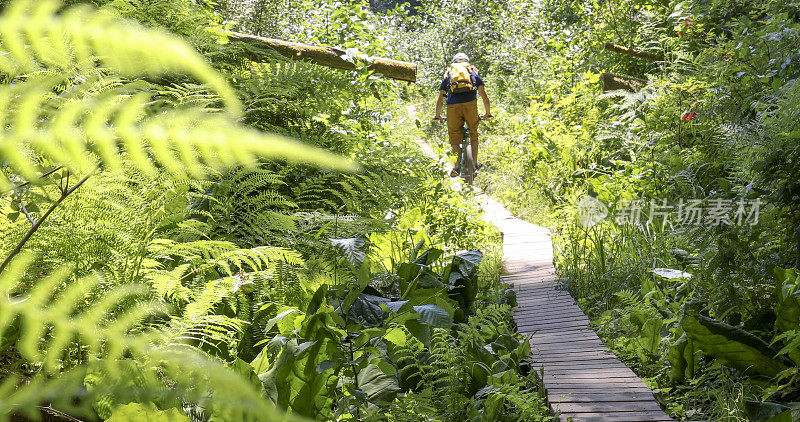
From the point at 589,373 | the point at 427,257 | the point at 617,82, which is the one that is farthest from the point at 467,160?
the point at 589,373

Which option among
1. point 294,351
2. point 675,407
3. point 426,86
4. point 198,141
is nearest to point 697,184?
point 675,407

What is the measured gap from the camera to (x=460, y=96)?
1020 cm

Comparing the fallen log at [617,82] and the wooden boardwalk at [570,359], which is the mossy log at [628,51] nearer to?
the fallen log at [617,82]

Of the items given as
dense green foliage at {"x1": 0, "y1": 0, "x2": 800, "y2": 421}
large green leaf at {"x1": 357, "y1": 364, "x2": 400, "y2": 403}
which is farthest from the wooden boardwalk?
large green leaf at {"x1": 357, "y1": 364, "x2": 400, "y2": 403}

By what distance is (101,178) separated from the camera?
1884 mm

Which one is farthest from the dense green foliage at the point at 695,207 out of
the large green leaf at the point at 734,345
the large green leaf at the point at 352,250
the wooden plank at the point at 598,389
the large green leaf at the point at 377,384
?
the large green leaf at the point at 352,250

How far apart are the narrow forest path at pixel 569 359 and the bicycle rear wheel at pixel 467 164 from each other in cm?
502

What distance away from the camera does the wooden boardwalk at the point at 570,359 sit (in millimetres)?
2770

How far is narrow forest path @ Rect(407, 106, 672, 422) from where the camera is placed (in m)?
2.77

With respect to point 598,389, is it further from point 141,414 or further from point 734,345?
point 141,414

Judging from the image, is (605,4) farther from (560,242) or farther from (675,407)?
(675,407)

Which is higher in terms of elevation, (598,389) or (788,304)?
(788,304)

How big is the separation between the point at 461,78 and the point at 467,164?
59.7 inches

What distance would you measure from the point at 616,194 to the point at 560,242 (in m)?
0.69
